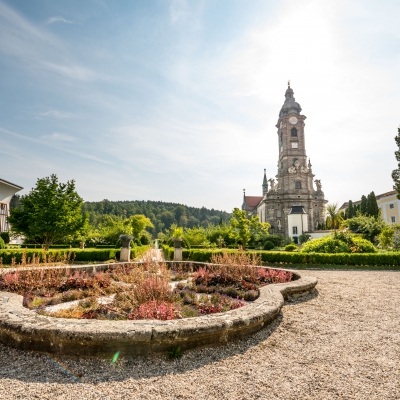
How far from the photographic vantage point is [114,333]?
338 centimetres

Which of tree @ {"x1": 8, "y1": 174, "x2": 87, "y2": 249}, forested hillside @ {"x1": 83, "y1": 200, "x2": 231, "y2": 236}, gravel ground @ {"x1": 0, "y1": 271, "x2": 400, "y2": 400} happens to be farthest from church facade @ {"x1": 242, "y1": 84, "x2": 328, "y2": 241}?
gravel ground @ {"x1": 0, "y1": 271, "x2": 400, "y2": 400}

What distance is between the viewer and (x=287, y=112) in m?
55.8

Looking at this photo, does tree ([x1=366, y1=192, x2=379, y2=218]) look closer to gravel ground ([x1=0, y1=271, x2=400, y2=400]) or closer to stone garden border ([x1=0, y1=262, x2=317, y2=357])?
gravel ground ([x1=0, y1=271, x2=400, y2=400])

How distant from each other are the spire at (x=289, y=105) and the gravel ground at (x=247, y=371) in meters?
56.5

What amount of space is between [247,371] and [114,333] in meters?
1.61

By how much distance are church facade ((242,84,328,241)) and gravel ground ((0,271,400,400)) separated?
153 ft

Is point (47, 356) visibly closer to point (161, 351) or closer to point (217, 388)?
point (161, 351)

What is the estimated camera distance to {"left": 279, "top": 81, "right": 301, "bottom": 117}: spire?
2181 inches

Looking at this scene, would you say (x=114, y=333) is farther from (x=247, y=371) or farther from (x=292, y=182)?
(x=292, y=182)

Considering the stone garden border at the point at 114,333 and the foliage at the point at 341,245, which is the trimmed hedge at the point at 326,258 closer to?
the foliage at the point at 341,245

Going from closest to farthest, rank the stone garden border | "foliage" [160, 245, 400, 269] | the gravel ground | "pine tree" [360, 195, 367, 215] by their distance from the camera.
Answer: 1. the gravel ground
2. the stone garden border
3. "foliage" [160, 245, 400, 269]
4. "pine tree" [360, 195, 367, 215]

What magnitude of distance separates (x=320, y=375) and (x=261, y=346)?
0.95 meters

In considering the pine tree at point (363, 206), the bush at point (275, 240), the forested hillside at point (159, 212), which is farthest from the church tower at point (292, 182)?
the forested hillside at point (159, 212)

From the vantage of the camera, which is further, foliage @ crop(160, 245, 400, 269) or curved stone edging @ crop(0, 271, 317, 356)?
foliage @ crop(160, 245, 400, 269)
